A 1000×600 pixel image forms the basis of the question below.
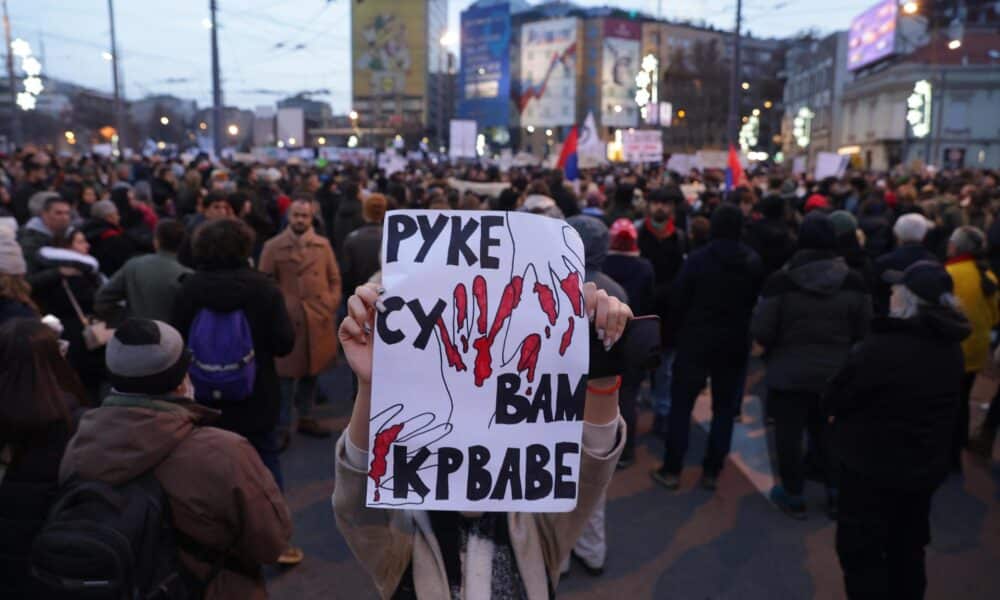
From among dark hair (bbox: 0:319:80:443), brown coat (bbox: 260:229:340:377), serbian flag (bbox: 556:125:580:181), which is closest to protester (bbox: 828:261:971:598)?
dark hair (bbox: 0:319:80:443)

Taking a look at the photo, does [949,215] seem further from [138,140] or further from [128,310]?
[138,140]

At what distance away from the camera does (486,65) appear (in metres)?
93.2

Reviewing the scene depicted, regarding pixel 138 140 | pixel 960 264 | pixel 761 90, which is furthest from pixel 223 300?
pixel 761 90

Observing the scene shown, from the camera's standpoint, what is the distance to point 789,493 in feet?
17.2

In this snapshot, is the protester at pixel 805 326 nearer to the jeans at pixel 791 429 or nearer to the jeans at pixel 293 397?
the jeans at pixel 791 429

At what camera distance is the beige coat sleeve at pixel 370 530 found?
6.39 ft

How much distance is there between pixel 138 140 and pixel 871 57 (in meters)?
60.5

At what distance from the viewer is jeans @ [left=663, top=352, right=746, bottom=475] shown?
17.6 ft

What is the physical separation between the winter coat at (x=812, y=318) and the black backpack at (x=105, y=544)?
379cm

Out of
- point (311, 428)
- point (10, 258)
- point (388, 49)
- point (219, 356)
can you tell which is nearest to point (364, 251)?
point (311, 428)

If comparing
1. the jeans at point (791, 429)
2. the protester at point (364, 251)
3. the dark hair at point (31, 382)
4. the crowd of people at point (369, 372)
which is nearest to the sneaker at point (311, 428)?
the crowd of people at point (369, 372)

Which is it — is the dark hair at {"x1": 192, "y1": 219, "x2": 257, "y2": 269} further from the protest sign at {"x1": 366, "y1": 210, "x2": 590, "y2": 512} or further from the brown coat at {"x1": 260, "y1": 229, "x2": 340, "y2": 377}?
the protest sign at {"x1": 366, "y1": 210, "x2": 590, "y2": 512}

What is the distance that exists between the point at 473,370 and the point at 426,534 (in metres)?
0.43

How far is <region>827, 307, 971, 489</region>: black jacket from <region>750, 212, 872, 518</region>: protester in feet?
4.33
